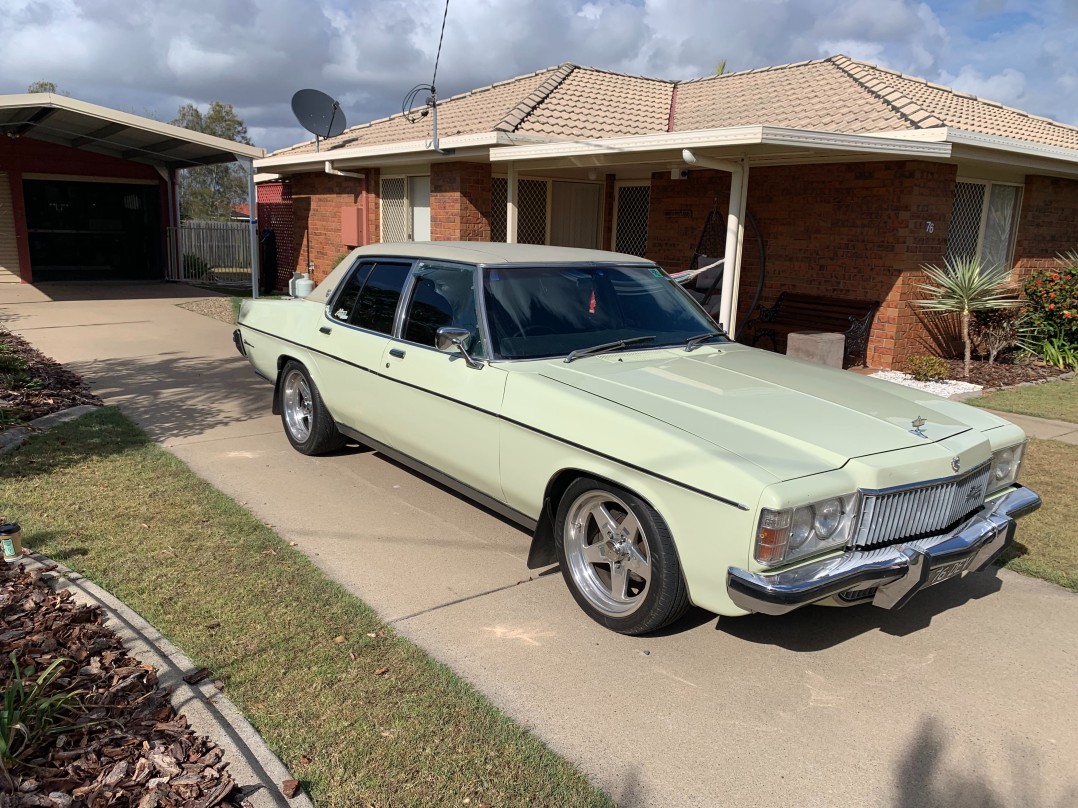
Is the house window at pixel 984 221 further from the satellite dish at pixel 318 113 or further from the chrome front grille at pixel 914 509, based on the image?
the satellite dish at pixel 318 113

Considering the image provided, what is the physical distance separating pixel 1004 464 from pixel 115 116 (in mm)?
14931

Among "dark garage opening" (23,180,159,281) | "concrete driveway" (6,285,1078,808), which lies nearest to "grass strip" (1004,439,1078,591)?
"concrete driveway" (6,285,1078,808)

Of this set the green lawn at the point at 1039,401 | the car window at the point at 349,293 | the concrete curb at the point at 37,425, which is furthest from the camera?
the green lawn at the point at 1039,401

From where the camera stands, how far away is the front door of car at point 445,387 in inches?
169

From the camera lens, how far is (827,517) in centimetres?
320

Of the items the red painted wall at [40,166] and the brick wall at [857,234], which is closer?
the brick wall at [857,234]

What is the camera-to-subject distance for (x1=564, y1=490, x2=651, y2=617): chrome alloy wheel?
12.0ft

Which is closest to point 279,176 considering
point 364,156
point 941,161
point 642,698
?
point 364,156

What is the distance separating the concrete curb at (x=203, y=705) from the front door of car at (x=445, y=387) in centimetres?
165

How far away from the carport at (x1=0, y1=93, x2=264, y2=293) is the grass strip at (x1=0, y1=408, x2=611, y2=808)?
14119 mm

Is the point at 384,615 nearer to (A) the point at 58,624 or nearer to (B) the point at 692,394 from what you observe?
(A) the point at 58,624

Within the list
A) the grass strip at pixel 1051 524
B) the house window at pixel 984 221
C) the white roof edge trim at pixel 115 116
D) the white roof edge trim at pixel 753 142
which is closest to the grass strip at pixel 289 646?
the grass strip at pixel 1051 524

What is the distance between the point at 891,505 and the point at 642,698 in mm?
1247

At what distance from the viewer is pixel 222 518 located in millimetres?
4992
